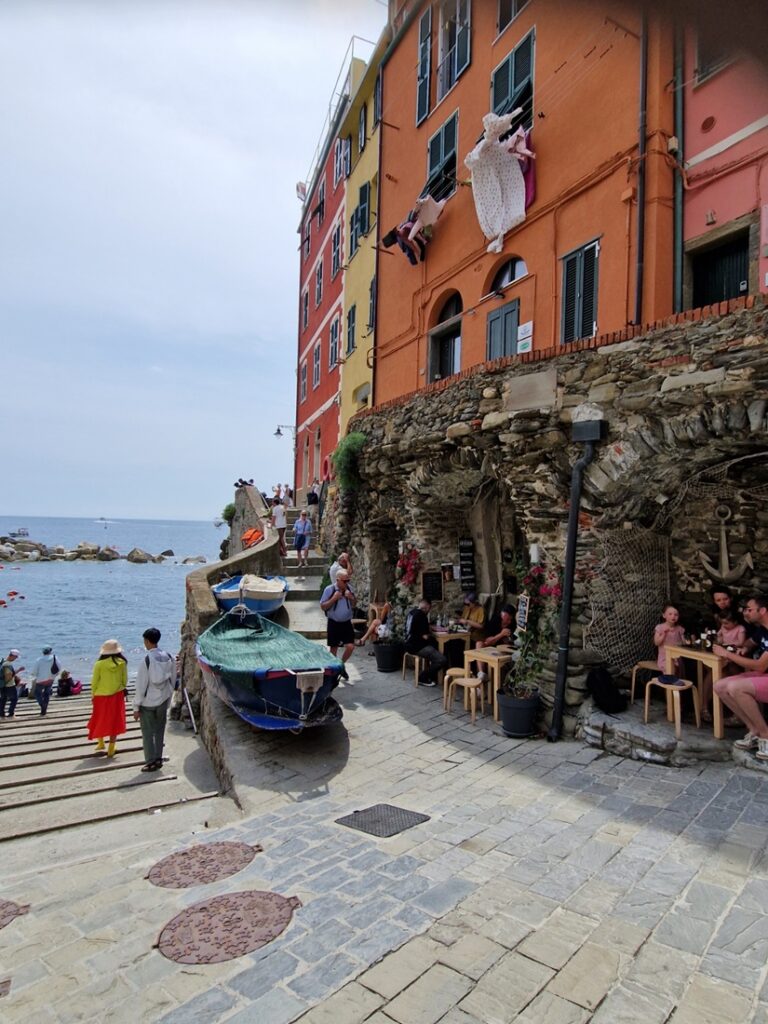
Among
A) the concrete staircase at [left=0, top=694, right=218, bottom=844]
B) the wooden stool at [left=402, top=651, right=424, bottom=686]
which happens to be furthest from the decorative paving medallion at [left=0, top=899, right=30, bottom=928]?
the wooden stool at [left=402, top=651, right=424, bottom=686]

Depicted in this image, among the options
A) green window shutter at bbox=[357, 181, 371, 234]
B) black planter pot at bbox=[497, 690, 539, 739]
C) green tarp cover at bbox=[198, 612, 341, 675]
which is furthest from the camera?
green window shutter at bbox=[357, 181, 371, 234]

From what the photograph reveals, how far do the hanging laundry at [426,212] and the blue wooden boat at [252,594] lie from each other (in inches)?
319

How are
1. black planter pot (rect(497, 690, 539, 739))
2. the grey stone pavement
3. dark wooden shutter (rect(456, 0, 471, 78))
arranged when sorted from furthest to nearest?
1. dark wooden shutter (rect(456, 0, 471, 78))
2. black planter pot (rect(497, 690, 539, 739))
3. the grey stone pavement

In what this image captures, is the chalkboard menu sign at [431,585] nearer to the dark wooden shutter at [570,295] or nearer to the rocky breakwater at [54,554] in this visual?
the dark wooden shutter at [570,295]

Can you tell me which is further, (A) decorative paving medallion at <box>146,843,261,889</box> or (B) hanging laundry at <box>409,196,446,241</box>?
(B) hanging laundry at <box>409,196,446,241</box>

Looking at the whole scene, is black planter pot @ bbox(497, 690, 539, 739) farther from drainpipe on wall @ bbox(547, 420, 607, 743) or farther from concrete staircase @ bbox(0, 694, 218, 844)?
concrete staircase @ bbox(0, 694, 218, 844)

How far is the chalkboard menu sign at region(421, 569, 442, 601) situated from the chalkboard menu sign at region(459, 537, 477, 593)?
1.43 feet

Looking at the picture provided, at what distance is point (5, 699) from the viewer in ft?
43.9

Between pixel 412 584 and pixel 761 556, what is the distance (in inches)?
233

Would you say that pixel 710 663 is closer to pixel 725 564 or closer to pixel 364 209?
pixel 725 564

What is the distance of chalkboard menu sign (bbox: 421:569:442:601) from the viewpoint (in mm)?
11219

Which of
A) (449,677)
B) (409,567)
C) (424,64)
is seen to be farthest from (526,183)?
(449,677)

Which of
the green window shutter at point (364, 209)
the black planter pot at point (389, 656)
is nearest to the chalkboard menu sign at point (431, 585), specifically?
the black planter pot at point (389, 656)

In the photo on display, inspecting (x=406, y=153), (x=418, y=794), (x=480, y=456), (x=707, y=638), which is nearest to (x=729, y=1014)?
(x=418, y=794)
